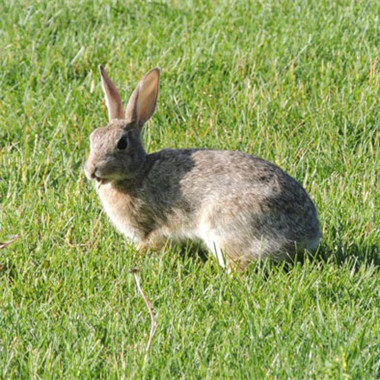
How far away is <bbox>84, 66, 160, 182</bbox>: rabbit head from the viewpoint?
5090mm

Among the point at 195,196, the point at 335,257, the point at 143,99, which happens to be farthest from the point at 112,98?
the point at 335,257

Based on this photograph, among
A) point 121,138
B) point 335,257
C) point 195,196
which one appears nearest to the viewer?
point 335,257

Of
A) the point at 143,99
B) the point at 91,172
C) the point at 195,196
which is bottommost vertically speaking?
the point at 195,196

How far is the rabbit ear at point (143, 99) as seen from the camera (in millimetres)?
5375

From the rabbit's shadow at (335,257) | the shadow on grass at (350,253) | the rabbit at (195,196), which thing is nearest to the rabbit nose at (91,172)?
the rabbit at (195,196)

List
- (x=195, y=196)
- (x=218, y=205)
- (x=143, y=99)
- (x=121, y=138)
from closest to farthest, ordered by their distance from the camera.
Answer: (x=218, y=205) < (x=195, y=196) < (x=121, y=138) < (x=143, y=99)

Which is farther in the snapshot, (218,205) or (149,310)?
(218,205)

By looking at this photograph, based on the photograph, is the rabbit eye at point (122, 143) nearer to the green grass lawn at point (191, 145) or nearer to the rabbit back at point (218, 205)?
the rabbit back at point (218, 205)

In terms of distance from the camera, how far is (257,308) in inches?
168

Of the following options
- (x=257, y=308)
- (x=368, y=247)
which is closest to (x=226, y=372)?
(x=257, y=308)

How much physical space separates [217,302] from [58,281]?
33.1 inches

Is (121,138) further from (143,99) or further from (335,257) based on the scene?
(335,257)

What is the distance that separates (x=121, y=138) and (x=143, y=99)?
0.35 meters

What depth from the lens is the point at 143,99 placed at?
543 centimetres
